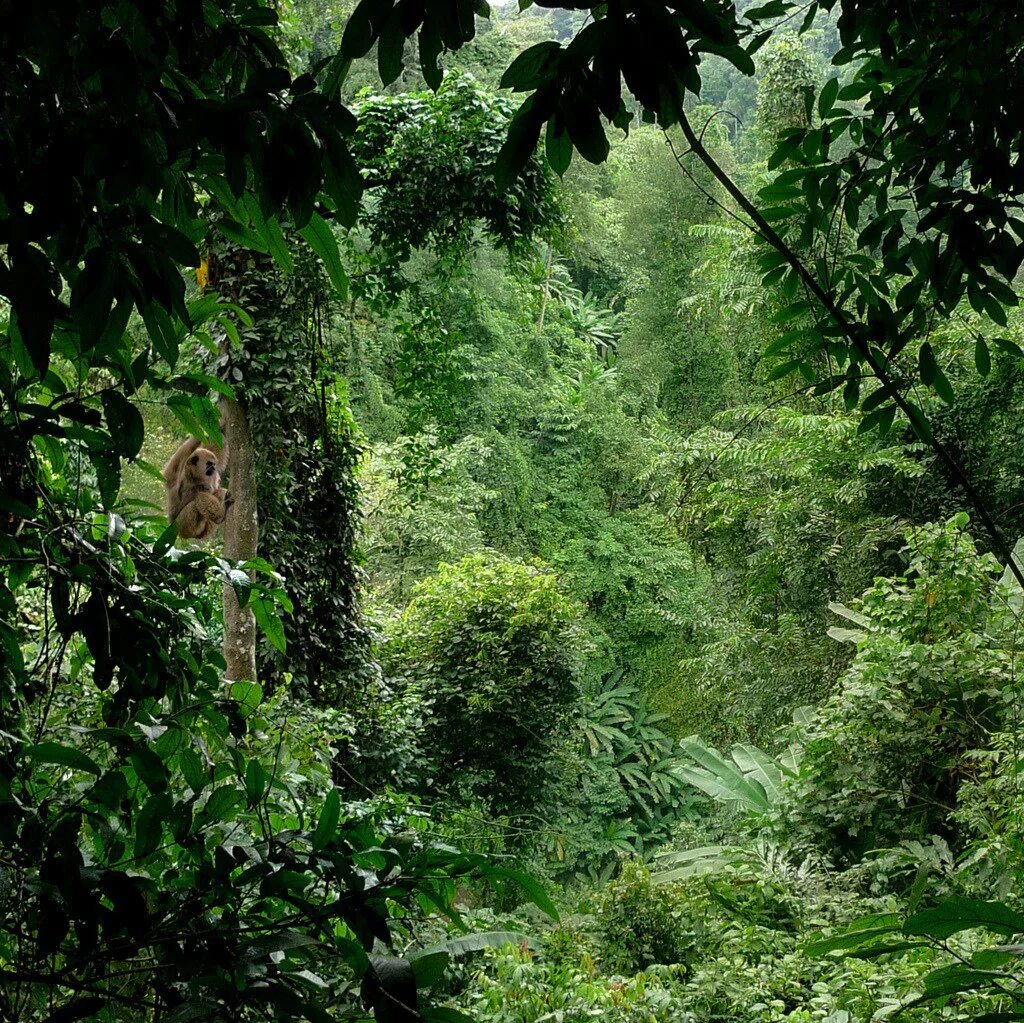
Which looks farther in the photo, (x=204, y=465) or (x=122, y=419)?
(x=204, y=465)

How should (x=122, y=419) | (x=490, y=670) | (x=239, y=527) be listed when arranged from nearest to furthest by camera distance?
1. (x=122, y=419)
2. (x=239, y=527)
3. (x=490, y=670)

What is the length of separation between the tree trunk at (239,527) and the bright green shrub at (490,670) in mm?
2660

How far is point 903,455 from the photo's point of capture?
6.41 m

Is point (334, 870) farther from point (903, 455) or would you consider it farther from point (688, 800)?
point (688, 800)

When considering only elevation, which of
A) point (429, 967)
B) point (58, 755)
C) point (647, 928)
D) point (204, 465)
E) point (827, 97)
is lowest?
point (647, 928)

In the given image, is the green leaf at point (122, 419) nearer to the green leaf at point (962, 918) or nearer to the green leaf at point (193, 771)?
the green leaf at point (193, 771)

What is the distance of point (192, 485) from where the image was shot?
3529mm

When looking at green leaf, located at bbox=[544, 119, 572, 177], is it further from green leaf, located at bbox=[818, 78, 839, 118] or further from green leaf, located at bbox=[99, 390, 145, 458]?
green leaf, located at bbox=[818, 78, 839, 118]

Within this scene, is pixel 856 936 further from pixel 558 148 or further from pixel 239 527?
pixel 239 527

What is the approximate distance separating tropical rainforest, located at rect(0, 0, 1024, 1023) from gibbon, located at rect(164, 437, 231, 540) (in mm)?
20

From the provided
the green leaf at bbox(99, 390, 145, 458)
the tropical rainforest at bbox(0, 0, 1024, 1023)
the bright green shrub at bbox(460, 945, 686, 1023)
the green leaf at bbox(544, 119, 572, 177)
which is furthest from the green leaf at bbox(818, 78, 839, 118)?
the bright green shrub at bbox(460, 945, 686, 1023)

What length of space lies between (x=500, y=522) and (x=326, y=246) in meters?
11.0

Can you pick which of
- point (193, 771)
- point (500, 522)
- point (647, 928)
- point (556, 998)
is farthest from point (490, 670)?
point (193, 771)

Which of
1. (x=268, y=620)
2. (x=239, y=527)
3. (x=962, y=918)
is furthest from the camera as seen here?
(x=239, y=527)
